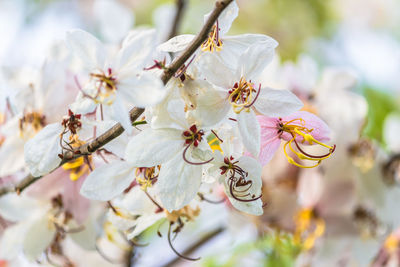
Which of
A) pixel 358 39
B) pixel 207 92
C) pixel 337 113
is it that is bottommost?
pixel 358 39

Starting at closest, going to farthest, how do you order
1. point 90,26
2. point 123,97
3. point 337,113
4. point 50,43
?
1. point 123,97
2. point 50,43
3. point 337,113
4. point 90,26

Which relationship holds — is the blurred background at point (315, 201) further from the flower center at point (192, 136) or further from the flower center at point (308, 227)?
the flower center at point (192, 136)

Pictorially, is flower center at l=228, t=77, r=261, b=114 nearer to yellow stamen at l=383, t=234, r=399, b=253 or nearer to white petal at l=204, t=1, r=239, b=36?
white petal at l=204, t=1, r=239, b=36

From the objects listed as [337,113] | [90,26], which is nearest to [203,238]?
[337,113]

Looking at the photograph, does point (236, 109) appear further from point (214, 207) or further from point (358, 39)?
point (358, 39)

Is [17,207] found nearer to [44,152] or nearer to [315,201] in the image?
[44,152]

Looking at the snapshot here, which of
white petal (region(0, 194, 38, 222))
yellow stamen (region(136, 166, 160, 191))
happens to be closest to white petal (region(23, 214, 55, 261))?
white petal (region(0, 194, 38, 222))

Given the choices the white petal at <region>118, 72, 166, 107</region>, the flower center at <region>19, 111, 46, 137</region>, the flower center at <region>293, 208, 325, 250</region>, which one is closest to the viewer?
the white petal at <region>118, 72, 166, 107</region>
